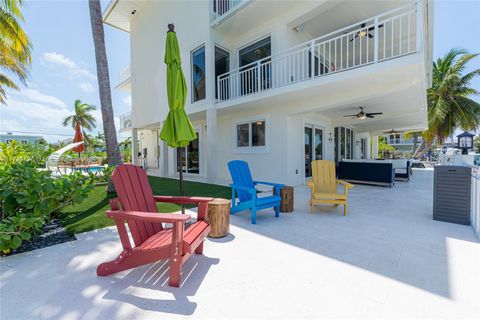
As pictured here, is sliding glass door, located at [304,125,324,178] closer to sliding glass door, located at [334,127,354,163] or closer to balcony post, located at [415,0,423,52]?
sliding glass door, located at [334,127,354,163]

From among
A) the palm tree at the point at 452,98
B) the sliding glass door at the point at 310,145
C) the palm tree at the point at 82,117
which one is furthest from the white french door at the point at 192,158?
the palm tree at the point at 82,117

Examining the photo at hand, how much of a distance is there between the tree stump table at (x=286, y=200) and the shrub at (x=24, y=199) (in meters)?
3.76

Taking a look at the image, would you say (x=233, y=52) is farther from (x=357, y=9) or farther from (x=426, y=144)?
(x=426, y=144)

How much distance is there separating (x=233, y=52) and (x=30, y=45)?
8.12 meters

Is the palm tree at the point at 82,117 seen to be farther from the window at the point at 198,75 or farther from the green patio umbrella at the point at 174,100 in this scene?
the green patio umbrella at the point at 174,100

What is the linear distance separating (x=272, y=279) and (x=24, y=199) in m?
3.15

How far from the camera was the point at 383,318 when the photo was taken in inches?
68.7

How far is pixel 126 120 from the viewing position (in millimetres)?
15977

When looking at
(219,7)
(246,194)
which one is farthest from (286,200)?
(219,7)

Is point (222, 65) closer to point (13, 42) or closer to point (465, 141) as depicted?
point (13, 42)

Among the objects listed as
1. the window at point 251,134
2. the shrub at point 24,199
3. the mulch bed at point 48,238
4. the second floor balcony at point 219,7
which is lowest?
the mulch bed at point 48,238

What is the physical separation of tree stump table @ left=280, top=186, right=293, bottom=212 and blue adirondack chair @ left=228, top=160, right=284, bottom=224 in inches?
11.8

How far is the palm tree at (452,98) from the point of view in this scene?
51.0 ft

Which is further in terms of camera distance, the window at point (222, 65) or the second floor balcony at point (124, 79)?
the second floor balcony at point (124, 79)
